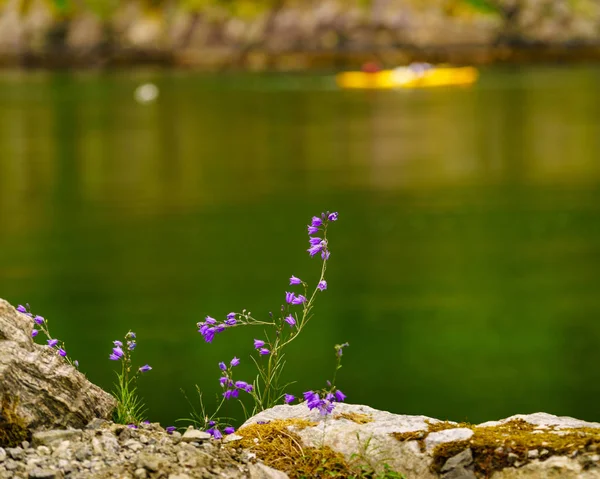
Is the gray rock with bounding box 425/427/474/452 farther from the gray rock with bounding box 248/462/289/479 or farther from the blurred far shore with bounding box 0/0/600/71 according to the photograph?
the blurred far shore with bounding box 0/0/600/71

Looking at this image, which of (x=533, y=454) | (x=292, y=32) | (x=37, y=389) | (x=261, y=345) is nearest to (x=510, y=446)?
(x=533, y=454)

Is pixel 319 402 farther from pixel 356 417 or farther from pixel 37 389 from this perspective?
pixel 37 389

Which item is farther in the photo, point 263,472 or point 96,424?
point 96,424

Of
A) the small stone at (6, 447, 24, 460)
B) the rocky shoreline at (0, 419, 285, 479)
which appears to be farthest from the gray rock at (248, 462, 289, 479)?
the small stone at (6, 447, 24, 460)

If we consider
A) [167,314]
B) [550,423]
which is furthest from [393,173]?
[550,423]

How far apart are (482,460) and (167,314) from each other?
1026cm

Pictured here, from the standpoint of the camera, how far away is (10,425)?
761 cm

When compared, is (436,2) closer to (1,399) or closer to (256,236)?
(256,236)

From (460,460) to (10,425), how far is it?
2524mm

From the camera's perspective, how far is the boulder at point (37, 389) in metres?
7.67

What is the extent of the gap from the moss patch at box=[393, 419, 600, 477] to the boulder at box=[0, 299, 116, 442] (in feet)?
6.06

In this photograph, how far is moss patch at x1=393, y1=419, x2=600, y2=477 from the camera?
25.0ft

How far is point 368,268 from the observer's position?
22234mm

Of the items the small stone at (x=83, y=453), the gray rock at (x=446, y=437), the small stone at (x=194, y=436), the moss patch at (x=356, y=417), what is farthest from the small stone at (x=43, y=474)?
the gray rock at (x=446, y=437)
